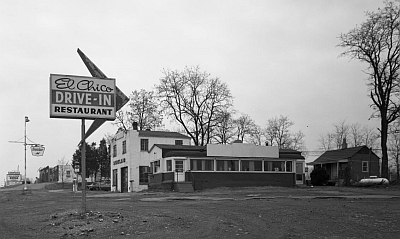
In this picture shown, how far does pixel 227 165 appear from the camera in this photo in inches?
1606

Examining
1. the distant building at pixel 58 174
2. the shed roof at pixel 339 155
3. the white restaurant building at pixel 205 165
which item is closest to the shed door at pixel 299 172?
the white restaurant building at pixel 205 165

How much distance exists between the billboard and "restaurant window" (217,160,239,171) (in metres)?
25.7

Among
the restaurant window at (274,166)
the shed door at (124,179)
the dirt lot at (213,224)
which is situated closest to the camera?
the dirt lot at (213,224)

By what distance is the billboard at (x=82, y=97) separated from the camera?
1452 centimetres

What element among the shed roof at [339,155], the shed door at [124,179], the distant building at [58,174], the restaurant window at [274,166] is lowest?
the distant building at [58,174]

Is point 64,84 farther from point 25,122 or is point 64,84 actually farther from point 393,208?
point 25,122

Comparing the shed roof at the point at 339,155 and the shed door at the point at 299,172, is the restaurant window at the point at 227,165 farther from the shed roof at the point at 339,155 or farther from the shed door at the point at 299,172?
the shed roof at the point at 339,155

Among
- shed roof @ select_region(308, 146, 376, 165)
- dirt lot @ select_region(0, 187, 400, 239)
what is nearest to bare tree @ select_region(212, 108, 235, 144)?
shed roof @ select_region(308, 146, 376, 165)

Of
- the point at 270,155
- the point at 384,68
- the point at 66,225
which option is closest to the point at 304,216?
the point at 66,225

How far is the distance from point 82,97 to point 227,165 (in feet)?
88.4

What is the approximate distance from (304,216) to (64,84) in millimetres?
8228

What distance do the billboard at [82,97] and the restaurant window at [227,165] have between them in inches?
1013

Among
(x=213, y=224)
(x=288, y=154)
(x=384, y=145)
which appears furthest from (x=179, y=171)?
(x=213, y=224)

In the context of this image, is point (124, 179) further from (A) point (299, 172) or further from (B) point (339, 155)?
(B) point (339, 155)
